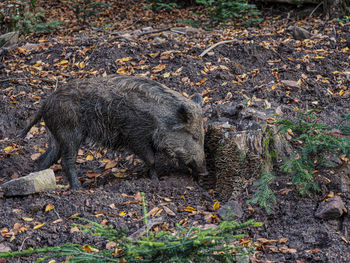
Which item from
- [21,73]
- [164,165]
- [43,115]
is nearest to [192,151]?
[164,165]

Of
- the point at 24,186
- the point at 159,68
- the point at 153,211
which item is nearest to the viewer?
the point at 153,211

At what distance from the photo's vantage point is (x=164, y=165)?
6152 millimetres

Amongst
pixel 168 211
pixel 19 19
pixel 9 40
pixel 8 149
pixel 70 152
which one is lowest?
pixel 8 149

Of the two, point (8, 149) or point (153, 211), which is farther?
point (8, 149)

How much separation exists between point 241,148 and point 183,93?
2266 mm

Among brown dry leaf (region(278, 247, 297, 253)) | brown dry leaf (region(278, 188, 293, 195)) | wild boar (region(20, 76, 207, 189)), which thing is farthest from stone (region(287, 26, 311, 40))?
brown dry leaf (region(278, 247, 297, 253))

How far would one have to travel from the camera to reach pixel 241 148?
5.14m

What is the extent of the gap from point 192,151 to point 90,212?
59.6 inches

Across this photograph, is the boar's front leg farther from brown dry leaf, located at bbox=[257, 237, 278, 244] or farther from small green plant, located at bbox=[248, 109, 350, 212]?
brown dry leaf, located at bbox=[257, 237, 278, 244]

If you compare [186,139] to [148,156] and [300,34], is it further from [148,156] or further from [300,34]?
[300,34]

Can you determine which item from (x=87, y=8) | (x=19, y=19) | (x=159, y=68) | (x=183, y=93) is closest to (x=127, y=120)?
(x=183, y=93)

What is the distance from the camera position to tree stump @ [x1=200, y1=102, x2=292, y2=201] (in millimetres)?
5141

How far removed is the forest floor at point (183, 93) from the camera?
14.0 feet

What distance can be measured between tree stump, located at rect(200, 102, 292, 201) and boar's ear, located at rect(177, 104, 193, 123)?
323mm
